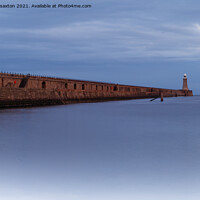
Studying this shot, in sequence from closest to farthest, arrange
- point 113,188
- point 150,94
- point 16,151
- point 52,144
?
point 113,188
point 16,151
point 52,144
point 150,94

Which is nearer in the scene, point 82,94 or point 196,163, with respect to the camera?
point 196,163

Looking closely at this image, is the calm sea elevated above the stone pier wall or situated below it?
below

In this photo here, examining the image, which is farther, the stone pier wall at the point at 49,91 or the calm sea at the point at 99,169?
the stone pier wall at the point at 49,91

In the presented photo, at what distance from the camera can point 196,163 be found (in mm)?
8617

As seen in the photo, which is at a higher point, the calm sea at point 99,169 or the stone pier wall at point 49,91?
the stone pier wall at point 49,91

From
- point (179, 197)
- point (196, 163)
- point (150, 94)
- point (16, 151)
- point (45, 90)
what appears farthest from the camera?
point (150, 94)

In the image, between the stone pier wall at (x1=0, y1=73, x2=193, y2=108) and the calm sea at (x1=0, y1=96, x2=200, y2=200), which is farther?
the stone pier wall at (x1=0, y1=73, x2=193, y2=108)

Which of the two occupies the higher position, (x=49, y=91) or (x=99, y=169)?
(x=49, y=91)

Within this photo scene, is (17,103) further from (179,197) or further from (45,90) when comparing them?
(179,197)

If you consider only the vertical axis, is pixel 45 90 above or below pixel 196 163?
above

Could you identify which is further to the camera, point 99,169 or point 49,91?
point 49,91

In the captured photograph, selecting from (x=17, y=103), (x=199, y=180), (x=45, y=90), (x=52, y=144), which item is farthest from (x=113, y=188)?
(x=45, y=90)

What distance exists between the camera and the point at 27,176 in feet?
23.4

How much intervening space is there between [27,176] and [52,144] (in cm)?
446
